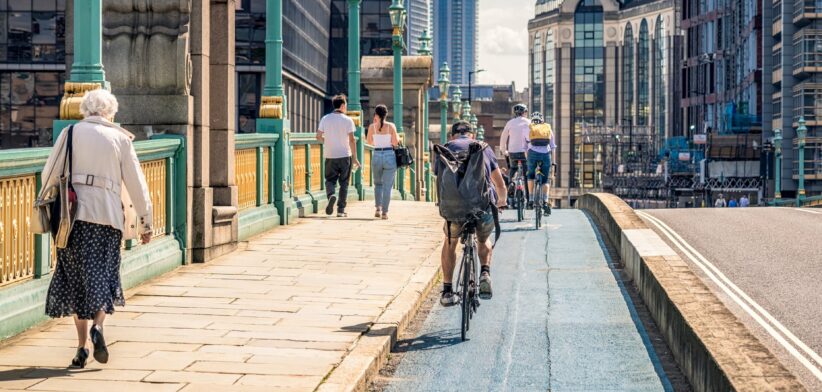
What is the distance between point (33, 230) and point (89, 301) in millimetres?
539

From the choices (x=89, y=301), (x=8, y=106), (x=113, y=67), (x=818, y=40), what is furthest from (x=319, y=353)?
(x=818, y=40)

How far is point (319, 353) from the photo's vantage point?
8281mm

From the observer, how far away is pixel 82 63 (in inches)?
402

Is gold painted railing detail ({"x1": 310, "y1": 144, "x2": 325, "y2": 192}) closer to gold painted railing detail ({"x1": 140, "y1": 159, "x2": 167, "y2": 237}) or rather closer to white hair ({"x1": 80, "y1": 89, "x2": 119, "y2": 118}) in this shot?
gold painted railing detail ({"x1": 140, "y1": 159, "x2": 167, "y2": 237})

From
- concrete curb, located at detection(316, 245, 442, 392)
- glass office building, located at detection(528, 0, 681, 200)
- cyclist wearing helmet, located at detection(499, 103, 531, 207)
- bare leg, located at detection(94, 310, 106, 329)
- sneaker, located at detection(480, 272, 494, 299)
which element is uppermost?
glass office building, located at detection(528, 0, 681, 200)

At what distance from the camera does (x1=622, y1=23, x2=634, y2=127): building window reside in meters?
191

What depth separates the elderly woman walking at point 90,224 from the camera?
24.8ft

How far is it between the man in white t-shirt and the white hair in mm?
11376

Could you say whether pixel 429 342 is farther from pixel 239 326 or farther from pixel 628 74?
pixel 628 74

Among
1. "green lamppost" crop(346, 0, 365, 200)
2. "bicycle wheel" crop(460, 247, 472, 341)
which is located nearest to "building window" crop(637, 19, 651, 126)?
"green lamppost" crop(346, 0, 365, 200)

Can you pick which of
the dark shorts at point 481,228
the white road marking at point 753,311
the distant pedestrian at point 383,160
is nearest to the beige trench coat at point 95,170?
the dark shorts at point 481,228

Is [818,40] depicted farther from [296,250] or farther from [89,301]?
[89,301]

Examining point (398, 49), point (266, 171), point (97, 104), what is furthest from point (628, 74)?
point (97, 104)

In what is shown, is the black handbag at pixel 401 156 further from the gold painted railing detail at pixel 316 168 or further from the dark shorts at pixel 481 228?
the dark shorts at pixel 481 228
